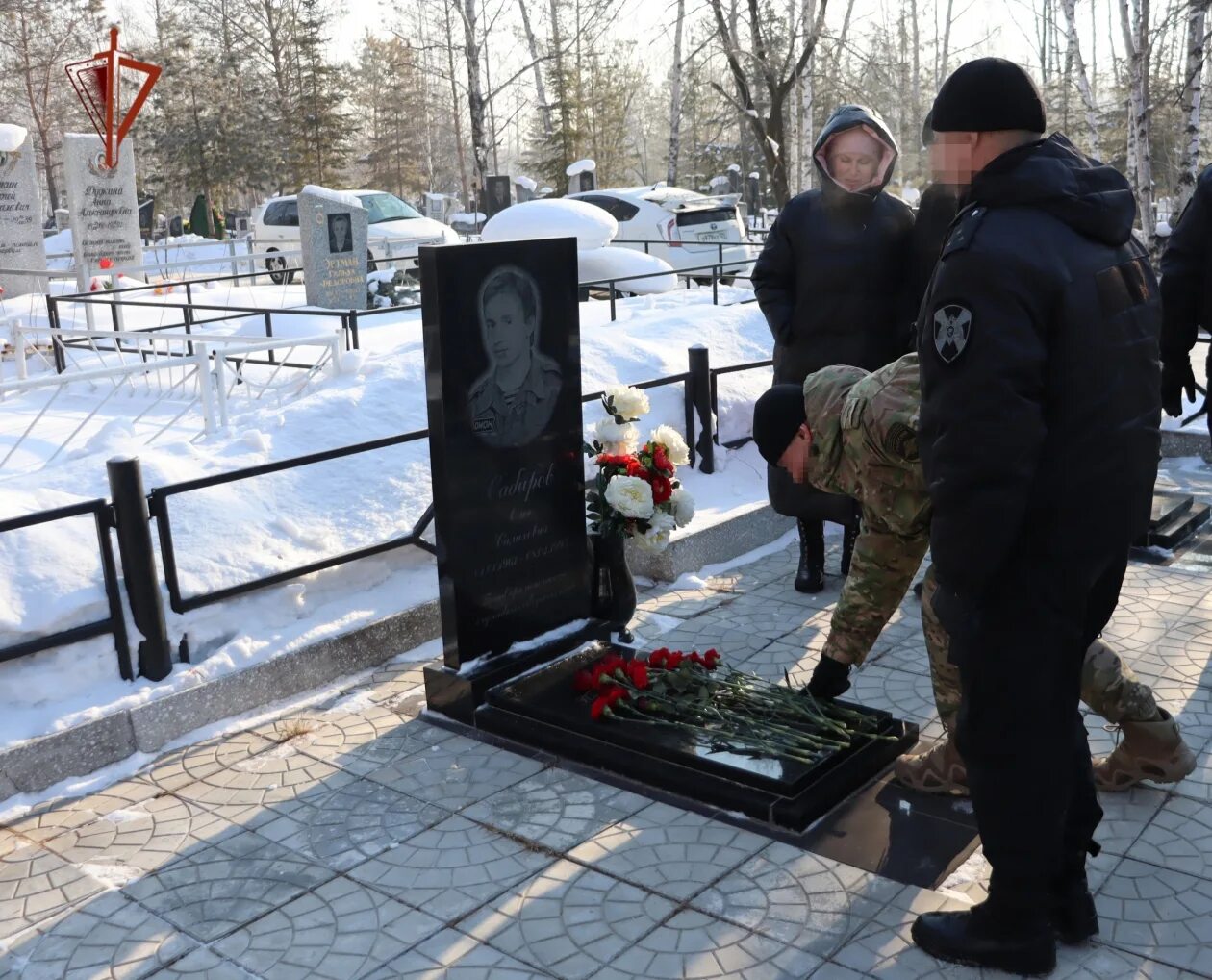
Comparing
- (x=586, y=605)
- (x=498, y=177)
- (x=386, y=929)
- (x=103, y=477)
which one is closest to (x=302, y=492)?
(x=103, y=477)

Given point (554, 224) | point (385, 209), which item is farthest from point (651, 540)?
point (385, 209)

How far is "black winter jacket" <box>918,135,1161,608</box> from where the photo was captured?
8.14 ft

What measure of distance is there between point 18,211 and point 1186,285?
1611cm

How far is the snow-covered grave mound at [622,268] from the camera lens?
15.5 m

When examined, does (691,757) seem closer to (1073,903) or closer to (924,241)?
(1073,903)

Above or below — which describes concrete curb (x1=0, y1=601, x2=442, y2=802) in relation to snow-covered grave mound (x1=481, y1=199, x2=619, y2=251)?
below

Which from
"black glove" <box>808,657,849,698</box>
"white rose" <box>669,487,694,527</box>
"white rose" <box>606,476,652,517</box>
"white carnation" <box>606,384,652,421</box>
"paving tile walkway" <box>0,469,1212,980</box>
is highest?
"white carnation" <box>606,384,652,421</box>

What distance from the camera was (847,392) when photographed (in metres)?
3.46

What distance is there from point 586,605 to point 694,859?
1.74 m

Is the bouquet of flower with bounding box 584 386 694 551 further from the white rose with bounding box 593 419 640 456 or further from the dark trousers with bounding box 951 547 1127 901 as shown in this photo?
the dark trousers with bounding box 951 547 1127 901

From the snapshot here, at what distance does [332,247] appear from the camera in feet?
49.2

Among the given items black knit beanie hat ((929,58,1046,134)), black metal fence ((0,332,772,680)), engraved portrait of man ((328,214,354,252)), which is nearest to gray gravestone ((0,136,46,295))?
engraved portrait of man ((328,214,354,252))

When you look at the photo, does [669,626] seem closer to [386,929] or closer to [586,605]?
[586,605]

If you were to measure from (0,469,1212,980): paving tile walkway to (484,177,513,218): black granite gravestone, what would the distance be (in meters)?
19.1
